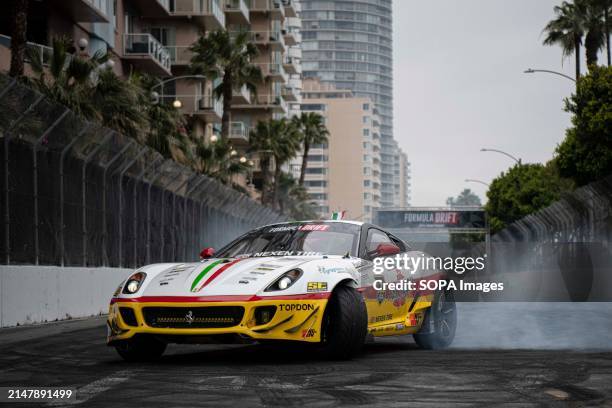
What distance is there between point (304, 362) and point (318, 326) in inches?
14.0

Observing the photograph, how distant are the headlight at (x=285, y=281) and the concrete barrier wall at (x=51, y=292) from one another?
727 cm

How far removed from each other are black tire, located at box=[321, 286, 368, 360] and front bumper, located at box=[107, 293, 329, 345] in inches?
6.3

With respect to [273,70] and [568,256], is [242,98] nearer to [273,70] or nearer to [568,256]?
[273,70]

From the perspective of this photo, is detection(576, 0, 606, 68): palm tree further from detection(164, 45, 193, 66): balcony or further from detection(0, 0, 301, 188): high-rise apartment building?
detection(164, 45, 193, 66): balcony

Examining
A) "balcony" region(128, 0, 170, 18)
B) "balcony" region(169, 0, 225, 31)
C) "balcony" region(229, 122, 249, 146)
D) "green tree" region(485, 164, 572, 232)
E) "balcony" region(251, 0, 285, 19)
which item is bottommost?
"green tree" region(485, 164, 572, 232)

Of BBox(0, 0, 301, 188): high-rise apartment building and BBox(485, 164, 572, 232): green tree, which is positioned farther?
BBox(485, 164, 572, 232): green tree

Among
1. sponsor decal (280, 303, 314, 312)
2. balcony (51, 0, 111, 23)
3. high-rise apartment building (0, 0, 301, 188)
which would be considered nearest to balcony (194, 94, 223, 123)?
high-rise apartment building (0, 0, 301, 188)

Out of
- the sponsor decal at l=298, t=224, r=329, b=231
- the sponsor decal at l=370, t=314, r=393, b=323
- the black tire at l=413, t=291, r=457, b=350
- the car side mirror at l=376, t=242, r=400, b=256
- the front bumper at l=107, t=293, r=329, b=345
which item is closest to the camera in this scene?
the front bumper at l=107, t=293, r=329, b=345

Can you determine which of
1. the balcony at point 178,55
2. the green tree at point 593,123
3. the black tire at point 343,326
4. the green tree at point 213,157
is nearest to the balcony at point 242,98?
the balcony at point 178,55

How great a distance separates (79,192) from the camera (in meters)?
18.7

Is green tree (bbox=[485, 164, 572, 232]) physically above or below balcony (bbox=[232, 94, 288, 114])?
below

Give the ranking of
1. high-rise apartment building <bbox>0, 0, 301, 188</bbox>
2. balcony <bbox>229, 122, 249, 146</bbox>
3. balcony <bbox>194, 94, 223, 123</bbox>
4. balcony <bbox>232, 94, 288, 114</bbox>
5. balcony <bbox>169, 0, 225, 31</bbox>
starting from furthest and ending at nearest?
balcony <bbox>232, 94, 288, 114</bbox>
balcony <bbox>229, 122, 249, 146</bbox>
balcony <bbox>194, 94, 223, 123</bbox>
balcony <bbox>169, 0, 225, 31</bbox>
high-rise apartment building <bbox>0, 0, 301, 188</bbox>

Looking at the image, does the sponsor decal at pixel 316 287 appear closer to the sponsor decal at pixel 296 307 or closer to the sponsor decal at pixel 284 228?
the sponsor decal at pixel 296 307

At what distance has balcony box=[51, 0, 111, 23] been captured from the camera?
37.2 meters
